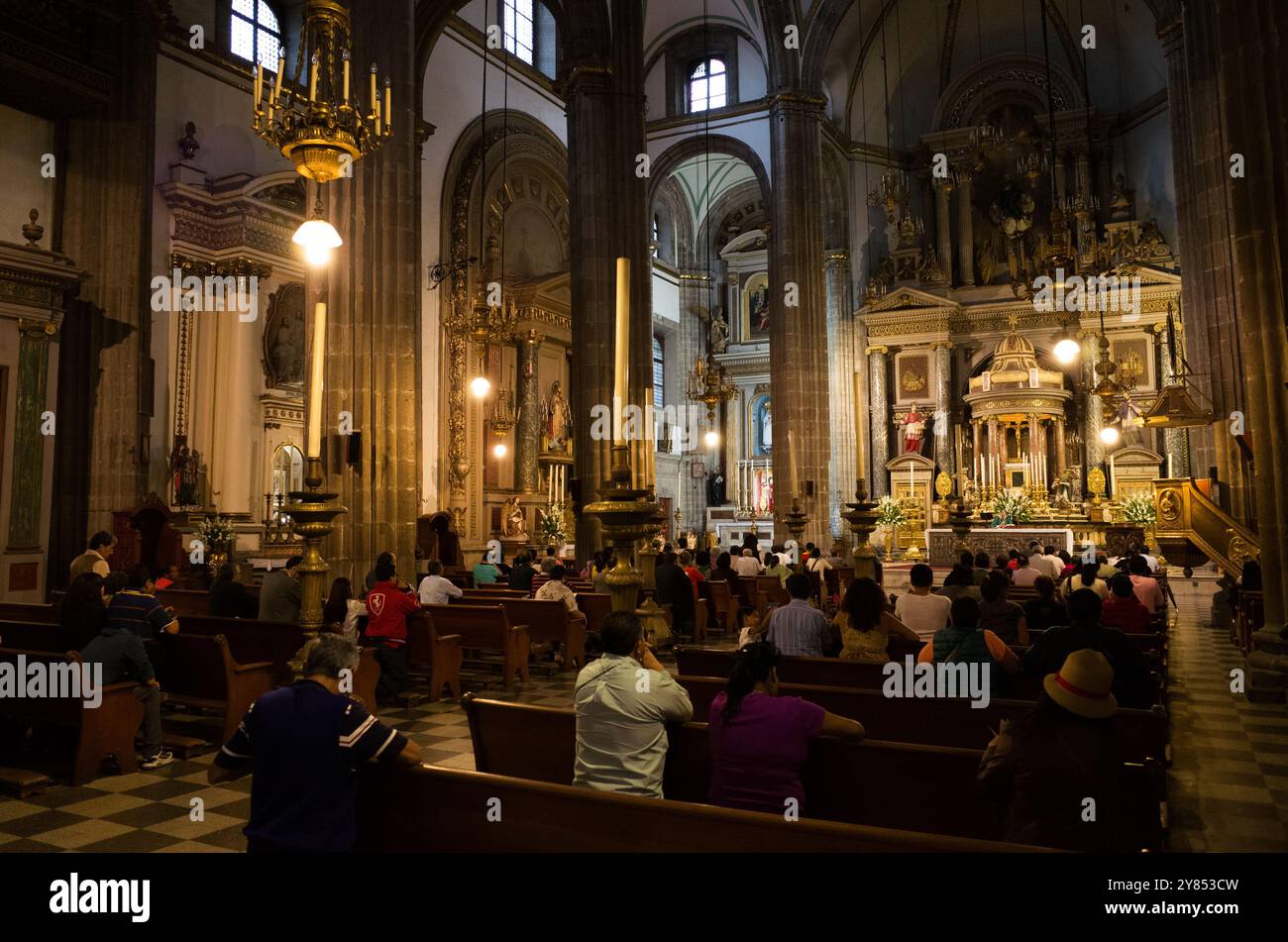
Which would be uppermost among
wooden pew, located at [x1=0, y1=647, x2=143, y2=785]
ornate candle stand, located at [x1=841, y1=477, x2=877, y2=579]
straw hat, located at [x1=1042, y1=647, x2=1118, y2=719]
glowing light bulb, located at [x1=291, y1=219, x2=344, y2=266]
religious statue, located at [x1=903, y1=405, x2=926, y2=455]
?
religious statue, located at [x1=903, y1=405, x2=926, y2=455]

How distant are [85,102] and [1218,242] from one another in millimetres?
16805

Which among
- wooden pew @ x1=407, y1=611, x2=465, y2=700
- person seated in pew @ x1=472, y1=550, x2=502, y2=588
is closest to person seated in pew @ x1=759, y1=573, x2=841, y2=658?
wooden pew @ x1=407, y1=611, x2=465, y2=700

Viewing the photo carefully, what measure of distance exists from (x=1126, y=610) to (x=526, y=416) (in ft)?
51.2

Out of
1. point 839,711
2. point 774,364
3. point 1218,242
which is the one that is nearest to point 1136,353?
point 774,364

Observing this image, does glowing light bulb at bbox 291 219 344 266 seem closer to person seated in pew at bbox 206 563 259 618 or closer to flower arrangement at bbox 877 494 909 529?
person seated in pew at bbox 206 563 259 618

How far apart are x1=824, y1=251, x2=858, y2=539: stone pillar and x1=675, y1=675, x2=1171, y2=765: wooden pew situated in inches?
866

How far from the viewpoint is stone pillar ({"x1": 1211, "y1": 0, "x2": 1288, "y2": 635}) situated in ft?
24.1

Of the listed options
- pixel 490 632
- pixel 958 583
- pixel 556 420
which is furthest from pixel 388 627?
pixel 556 420

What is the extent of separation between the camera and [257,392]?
1600 centimetres

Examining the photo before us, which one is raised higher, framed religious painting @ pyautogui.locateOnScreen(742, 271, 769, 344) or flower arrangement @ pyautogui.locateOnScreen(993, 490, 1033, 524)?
framed religious painting @ pyautogui.locateOnScreen(742, 271, 769, 344)

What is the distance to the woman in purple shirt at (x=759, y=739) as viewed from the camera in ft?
10.1

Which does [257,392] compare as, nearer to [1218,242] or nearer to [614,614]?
[614,614]

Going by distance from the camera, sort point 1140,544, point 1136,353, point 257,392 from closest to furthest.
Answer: point 257,392 → point 1140,544 → point 1136,353
